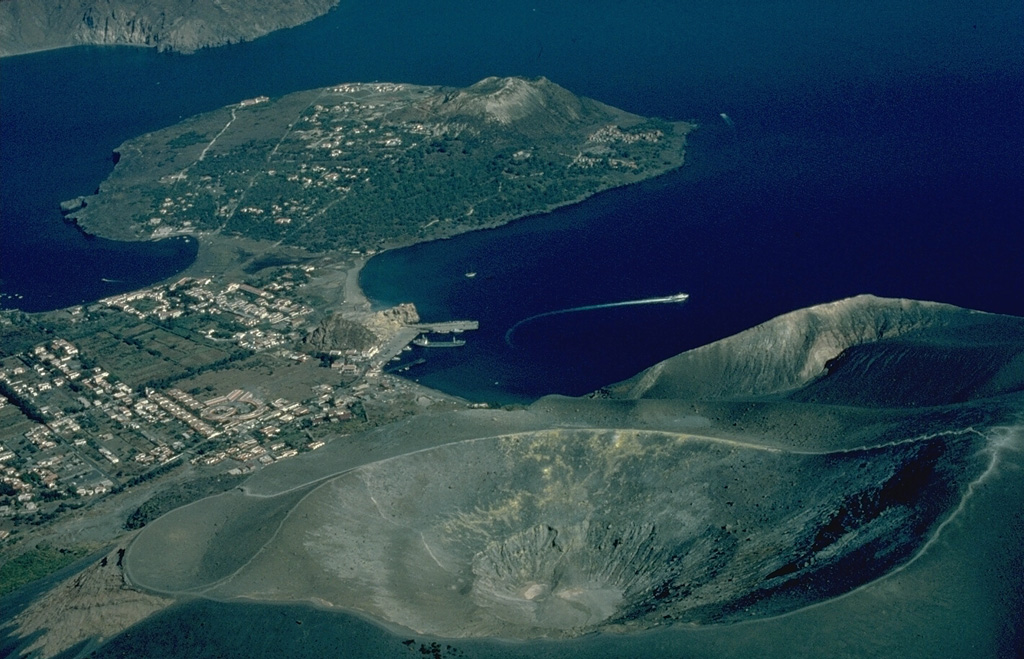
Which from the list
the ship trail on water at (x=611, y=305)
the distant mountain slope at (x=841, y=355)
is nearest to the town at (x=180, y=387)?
the ship trail on water at (x=611, y=305)

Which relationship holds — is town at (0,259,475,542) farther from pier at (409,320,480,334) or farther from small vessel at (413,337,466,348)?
small vessel at (413,337,466,348)

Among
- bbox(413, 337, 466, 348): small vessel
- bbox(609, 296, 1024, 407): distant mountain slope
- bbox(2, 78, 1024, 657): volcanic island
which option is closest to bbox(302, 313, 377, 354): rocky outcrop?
bbox(413, 337, 466, 348): small vessel

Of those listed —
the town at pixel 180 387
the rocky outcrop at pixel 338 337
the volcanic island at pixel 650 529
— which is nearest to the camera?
the volcanic island at pixel 650 529

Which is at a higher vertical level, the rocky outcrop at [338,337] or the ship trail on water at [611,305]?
the ship trail on water at [611,305]

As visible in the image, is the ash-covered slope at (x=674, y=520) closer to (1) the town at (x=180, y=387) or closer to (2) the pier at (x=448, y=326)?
(1) the town at (x=180, y=387)

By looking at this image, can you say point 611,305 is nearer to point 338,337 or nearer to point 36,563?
point 338,337

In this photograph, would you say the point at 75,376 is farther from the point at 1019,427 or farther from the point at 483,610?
the point at 1019,427

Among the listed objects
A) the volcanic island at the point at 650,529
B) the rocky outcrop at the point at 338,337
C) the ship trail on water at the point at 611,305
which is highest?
the volcanic island at the point at 650,529
